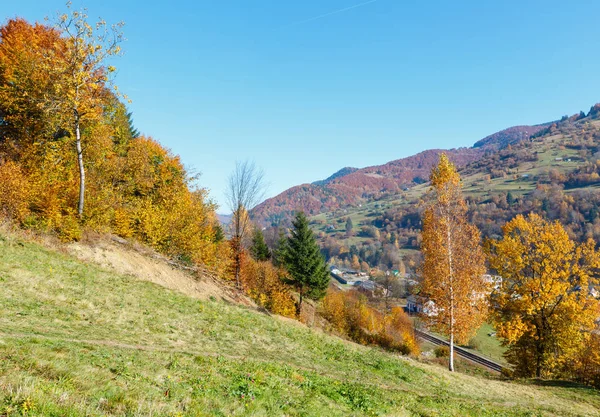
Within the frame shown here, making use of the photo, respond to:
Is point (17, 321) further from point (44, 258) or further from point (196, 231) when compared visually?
point (196, 231)

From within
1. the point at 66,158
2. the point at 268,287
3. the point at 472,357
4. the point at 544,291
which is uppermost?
the point at 66,158

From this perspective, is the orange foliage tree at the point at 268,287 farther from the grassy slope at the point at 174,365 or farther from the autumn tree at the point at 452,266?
the autumn tree at the point at 452,266

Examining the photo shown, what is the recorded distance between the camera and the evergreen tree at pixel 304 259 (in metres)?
48.6

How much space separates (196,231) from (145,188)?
Result: 6868mm

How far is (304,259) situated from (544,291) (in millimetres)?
29387

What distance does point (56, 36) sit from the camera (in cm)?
3136

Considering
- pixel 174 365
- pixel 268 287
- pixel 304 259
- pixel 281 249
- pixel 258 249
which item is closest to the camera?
pixel 174 365

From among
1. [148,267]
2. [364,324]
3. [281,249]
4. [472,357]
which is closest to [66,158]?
[148,267]

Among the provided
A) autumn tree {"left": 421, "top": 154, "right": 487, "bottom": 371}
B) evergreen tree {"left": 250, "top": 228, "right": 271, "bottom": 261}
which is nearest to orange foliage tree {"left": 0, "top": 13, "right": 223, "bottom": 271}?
autumn tree {"left": 421, "top": 154, "right": 487, "bottom": 371}

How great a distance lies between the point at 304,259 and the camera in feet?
160

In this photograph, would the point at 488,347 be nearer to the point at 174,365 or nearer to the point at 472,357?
the point at 472,357

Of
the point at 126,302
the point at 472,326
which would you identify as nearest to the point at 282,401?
the point at 126,302

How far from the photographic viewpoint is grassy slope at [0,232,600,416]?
645 cm

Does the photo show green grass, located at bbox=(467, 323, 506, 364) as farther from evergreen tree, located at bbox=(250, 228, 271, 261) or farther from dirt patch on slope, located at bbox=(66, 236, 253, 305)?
dirt patch on slope, located at bbox=(66, 236, 253, 305)
